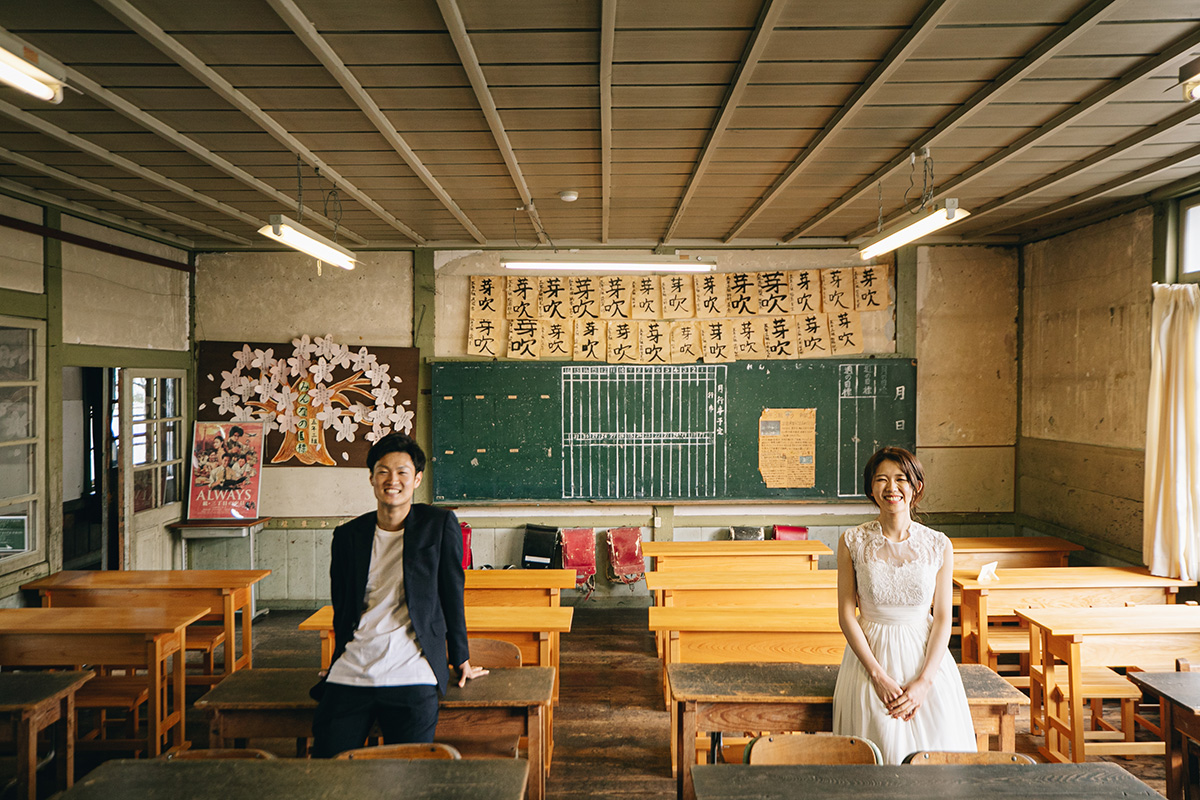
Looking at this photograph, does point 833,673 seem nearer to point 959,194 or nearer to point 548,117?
point 548,117

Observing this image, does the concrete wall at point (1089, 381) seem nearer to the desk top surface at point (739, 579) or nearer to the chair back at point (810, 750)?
the desk top surface at point (739, 579)

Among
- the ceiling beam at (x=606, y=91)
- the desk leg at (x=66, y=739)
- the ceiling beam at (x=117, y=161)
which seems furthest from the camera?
the ceiling beam at (x=117, y=161)

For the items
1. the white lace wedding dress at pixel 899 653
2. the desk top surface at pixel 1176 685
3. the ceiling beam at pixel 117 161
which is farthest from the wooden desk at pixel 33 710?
the desk top surface at pixel 1176 685

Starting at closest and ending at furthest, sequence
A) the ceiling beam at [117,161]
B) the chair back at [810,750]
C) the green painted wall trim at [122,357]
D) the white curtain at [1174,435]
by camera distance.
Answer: the chair back at [810,750] → the ceiling beam at [117,161] → the white curtain at [1174,435] → the green painted wall trim at [122,357]

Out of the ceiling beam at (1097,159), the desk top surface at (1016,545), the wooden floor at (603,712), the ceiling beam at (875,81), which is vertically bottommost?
the wooden floor at (603,712)

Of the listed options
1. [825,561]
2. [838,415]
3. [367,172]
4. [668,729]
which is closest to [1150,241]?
[838,415]

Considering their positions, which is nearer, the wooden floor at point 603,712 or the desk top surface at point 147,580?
the wooden floor at point 603,712

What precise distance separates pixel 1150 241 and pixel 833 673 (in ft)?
12.0

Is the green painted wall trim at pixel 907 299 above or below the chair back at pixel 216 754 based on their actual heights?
above

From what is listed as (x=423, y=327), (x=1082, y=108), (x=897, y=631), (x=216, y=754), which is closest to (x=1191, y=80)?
(x=1082, y=108)

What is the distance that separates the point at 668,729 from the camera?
3551 mm

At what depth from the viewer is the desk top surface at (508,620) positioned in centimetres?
310

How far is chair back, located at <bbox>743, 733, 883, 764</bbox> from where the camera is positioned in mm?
1910

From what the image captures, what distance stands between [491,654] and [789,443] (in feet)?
11.6
